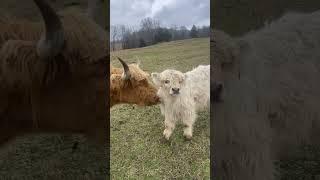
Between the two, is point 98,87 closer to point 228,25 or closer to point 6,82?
point 6,82

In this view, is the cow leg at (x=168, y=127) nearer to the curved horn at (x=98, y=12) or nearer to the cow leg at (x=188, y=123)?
the cow leg at (x=188, y=123)

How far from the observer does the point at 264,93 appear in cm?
115

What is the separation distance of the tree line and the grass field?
23 mm

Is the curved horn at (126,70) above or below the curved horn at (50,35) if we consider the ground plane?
below

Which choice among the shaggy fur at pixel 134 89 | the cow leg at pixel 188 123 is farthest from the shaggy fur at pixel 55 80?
the cow leg at pixel 188 123

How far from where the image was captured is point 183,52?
113 cm

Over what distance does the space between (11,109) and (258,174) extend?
2.32 ft

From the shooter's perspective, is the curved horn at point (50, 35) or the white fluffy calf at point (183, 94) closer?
the curved horn at point (50, 35)

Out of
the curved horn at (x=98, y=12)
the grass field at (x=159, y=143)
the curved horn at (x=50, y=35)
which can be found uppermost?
the curved horn at (x=98, y=12)

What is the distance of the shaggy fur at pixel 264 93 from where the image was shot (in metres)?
1.12

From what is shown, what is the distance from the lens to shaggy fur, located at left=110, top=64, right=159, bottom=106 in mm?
A: 1135

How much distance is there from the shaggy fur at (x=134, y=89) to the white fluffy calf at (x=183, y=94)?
0.03 meters

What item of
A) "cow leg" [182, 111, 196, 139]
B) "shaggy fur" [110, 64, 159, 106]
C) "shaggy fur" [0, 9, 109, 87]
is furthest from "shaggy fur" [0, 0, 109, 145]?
"cow leg" [182, 111, 196, 139]

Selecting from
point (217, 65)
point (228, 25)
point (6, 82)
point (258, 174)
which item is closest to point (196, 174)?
point (258, 174)
